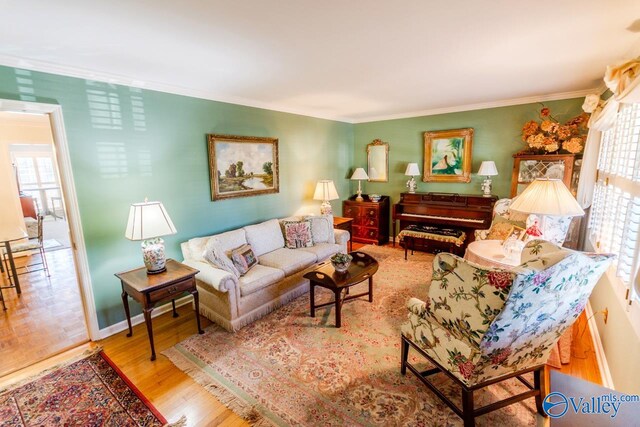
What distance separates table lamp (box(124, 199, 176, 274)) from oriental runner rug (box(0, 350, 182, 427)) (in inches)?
35.1

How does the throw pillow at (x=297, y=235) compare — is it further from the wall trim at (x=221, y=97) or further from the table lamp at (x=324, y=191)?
the wall trim at (x=221, y=97)

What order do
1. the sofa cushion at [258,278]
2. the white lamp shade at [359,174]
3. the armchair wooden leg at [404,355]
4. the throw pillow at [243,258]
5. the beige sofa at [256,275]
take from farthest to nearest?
the white lamp shade at [359,174]
the throw pillow at [243,258]
the sofa cushion at [258,278]
the beige sofa at [256,275]
the armchair wooden leg at [404,355]

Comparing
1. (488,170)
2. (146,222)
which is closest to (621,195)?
(488,170)

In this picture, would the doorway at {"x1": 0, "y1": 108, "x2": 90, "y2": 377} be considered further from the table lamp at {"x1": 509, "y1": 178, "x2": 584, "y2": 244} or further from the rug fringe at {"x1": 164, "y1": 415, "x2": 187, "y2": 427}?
the table lamp at {"x1": 509, "y1": 178, "x2": 584, "y2": 244}

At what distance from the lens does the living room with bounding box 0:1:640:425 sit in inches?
68.0

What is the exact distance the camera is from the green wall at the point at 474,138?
424 cm

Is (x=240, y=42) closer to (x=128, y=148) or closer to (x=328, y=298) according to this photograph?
(x=128, y=148)

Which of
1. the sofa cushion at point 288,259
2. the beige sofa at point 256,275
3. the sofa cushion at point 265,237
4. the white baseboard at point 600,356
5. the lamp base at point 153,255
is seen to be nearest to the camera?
the white baseboard at point 600,356

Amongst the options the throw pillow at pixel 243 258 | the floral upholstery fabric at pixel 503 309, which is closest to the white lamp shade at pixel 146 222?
the throw pillow at pixel 243 258

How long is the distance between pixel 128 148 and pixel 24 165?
658 cm

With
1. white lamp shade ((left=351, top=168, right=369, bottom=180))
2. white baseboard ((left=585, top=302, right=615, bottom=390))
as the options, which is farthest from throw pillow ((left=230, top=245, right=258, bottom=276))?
white baseboard ((left=585, top=302, right=615, bottom=390))

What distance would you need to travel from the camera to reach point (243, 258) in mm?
3219

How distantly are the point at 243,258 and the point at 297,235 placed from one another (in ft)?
3.32

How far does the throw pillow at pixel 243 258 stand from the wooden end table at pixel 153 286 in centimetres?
49
